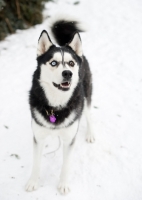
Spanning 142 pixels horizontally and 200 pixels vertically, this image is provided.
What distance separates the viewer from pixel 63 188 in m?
3.10

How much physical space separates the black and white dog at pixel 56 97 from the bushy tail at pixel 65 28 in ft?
2.28

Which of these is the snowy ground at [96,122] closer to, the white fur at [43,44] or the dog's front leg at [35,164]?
the dog's front leg at [35,164]

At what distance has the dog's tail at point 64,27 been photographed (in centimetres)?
352

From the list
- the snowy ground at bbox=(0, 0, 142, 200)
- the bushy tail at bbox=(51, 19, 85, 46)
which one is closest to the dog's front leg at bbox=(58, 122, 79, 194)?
the snowy ground at bbox=(0, 0, 142, 200)

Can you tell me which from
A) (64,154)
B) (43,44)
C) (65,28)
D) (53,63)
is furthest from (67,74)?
(65,28)

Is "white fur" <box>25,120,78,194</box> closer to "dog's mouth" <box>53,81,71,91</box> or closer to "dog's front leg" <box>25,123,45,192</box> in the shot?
"dog's front leg" <box>25,123,45,192</box>

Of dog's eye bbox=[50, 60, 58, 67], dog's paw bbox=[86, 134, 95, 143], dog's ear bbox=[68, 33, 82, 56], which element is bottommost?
dog's paw bbox=[86, 134, 95, 143]

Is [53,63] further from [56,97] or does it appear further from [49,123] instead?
[49,123]

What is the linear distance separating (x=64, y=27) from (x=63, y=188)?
7.34ft

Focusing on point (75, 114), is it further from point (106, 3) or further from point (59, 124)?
point (106, 3)

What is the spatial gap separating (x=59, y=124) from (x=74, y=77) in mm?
582

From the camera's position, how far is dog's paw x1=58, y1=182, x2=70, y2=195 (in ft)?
10.1

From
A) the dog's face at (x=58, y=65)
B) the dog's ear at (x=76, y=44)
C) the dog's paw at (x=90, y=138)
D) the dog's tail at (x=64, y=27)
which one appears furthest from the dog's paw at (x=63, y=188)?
the dog's tail at (x=64, y=27)

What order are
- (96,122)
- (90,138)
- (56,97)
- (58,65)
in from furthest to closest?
(96,122) → (90,138) → (56,97) → (58,65)
